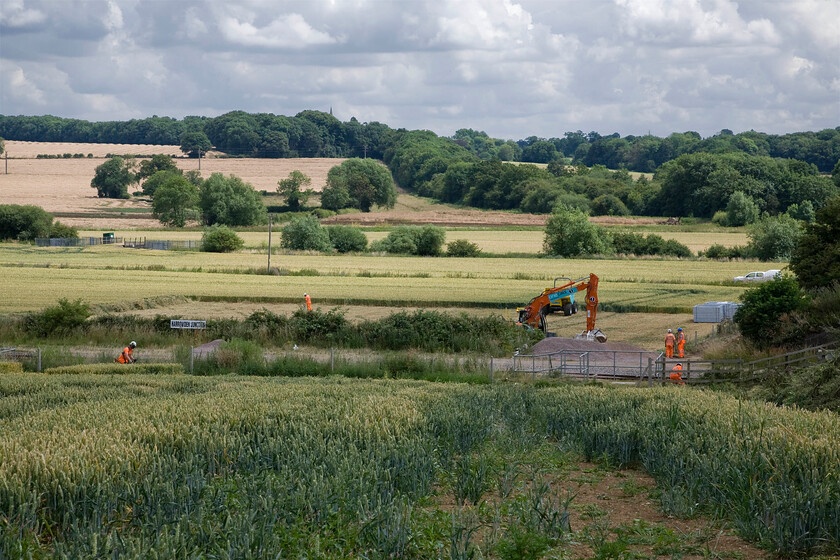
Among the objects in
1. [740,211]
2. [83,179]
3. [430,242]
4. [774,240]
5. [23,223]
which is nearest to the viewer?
[774,240]

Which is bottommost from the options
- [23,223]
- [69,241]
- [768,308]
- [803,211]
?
[69,241]

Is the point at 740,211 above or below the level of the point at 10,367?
above

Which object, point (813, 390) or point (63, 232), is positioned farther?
point (63, 232)

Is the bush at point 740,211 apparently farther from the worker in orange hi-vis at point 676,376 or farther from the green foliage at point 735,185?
the worker in orange hi-vis at point 676,376

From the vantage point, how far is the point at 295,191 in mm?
133875

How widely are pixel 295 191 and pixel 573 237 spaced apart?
61.2 m

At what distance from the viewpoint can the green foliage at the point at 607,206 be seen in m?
131

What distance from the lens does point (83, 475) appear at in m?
9.31

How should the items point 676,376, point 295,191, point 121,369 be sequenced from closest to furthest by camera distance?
point 121,369 → point 676,376 → point 295,191

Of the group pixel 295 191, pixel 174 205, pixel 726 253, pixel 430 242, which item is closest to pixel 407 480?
pixel 726 253

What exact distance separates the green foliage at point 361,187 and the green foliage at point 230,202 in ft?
65.9

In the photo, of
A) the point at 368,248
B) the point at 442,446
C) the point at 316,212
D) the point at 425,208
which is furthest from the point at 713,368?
the point at 425,208

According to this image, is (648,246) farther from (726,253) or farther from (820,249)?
(820,249)

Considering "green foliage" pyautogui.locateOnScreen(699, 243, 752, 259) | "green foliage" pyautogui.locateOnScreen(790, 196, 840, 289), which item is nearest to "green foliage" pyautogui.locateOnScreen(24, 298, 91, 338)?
"green foliage" pyautogui.locateOnScreen(790, 196, 840, 289)
